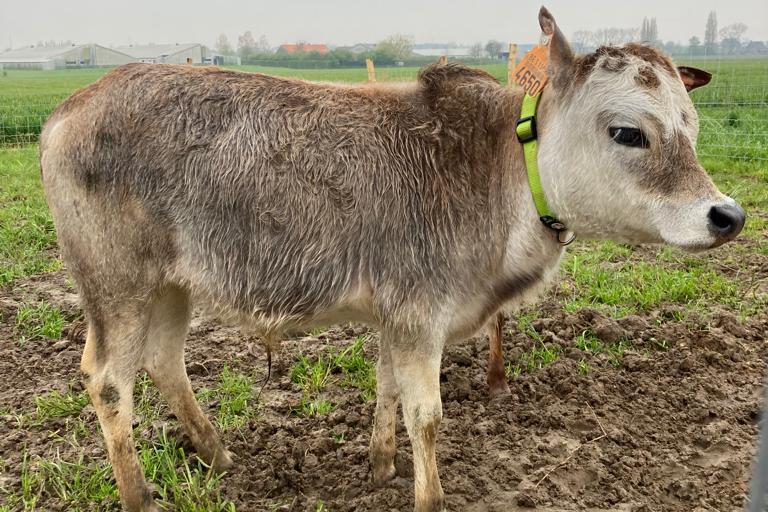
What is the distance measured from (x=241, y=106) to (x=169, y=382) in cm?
162

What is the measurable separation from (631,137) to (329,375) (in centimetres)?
261

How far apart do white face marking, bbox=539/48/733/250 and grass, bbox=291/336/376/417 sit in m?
1.99

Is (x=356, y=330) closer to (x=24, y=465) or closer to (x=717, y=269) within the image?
(x=24, y=465)

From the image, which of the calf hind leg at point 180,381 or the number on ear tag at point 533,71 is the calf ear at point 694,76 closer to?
the number on ear tag at point 533,71

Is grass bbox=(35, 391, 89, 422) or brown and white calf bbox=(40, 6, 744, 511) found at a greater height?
brown and white calf bbox=(40, 6, 744, 511)

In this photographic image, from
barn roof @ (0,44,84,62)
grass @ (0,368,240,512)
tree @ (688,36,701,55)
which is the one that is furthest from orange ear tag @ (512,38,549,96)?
barn roof @ (0,44,84,62)

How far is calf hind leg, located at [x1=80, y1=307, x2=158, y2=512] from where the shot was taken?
10.6 feet

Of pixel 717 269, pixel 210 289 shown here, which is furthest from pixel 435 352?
pixel 717 269

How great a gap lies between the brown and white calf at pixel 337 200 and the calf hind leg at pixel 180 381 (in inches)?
16.8

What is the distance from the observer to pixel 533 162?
9.85ft

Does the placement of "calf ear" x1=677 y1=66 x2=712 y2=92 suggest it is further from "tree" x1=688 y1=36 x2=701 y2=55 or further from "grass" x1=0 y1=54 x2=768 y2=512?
"tree" x1=688 y1=36 x2=701 y2=55

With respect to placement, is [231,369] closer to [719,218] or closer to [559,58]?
[559,58]

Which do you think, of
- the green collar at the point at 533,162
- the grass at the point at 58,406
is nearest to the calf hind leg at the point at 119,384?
the grass at the point at 58,406

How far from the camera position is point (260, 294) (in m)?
3.11
